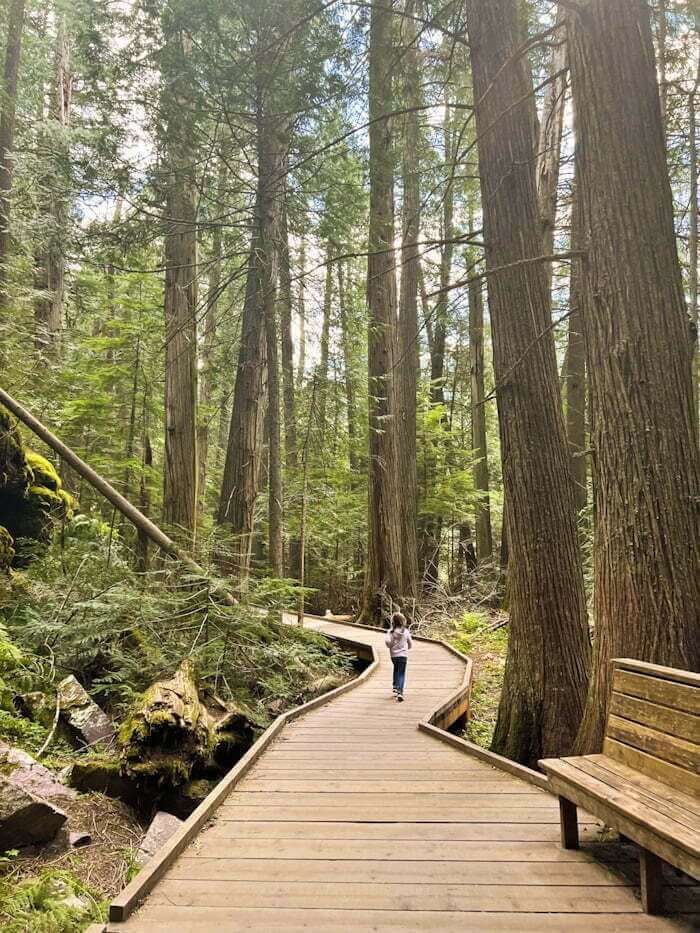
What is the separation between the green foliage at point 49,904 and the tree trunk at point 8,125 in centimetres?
1060

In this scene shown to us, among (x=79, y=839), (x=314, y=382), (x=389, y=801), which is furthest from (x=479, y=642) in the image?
(x=79, y=839)

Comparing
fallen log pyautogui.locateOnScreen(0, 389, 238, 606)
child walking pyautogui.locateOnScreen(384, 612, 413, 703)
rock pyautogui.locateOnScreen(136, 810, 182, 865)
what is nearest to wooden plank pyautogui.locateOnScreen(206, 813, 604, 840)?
rock pyautogui.locateOnScreen(136, 810, 182, 865)

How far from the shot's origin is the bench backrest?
2676mm

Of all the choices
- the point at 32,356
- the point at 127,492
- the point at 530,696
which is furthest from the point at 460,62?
the point at 127,492

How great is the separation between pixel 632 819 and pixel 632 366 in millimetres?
2599

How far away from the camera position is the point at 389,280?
12.5 metres

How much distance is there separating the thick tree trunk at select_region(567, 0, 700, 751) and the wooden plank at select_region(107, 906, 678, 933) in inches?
62.4

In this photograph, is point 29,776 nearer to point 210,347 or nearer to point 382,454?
point 210,347

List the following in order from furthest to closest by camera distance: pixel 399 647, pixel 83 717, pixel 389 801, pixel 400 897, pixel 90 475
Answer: pixel 90 475, pixel 399 647, pixel 83 717, pixel 389 801, pixel 400 897

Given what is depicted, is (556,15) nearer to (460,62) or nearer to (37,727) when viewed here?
(460,62)

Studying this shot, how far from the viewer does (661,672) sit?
2.93 metres

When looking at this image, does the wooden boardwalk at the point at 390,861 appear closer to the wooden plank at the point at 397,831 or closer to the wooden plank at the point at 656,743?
the wooden plank at the point at 397,831

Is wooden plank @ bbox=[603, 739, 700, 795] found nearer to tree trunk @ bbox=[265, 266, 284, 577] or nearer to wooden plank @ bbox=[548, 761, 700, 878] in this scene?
wooden plank @ bbox=[548, 761, 700, 878]

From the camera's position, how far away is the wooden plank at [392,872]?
2.75 metres
